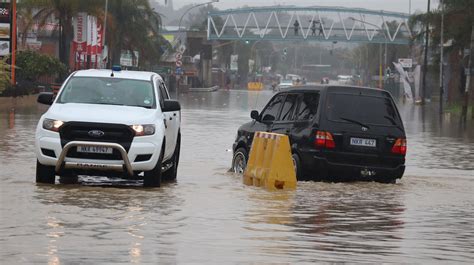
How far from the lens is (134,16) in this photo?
106750 millimetres

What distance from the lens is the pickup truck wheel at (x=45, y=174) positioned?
1738 cm

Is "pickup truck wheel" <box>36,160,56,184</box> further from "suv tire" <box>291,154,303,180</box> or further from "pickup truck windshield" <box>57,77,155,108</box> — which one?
"suv tire" <box>291,154,303,180</box>

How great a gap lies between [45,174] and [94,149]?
2.94 ft

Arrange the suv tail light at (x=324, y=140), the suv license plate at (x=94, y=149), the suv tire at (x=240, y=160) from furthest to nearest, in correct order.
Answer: the suv tire at (x=240, y=160)
the suv tail light at (x=324, y=140)
the suv license plate at (x=94, y=149)

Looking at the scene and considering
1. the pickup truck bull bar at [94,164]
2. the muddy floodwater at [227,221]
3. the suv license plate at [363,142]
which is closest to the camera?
the muddy floodwater at [227,221]

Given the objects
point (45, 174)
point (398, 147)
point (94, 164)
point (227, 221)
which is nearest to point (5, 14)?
point (398, 147)

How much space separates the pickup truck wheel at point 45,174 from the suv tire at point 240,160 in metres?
4.38

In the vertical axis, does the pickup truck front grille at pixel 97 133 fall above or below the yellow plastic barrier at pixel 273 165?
above

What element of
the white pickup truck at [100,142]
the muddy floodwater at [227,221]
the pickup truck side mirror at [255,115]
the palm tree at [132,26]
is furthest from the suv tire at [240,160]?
the palm tree at [132,26]

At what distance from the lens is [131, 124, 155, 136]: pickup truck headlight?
17.3 metres

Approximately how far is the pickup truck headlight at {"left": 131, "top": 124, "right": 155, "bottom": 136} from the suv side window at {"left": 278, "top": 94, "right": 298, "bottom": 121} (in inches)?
133

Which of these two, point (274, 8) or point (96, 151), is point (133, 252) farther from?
point (274, 8)

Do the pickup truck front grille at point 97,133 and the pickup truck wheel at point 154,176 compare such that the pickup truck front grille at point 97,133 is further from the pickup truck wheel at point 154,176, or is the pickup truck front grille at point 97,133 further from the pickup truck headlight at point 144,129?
the pickup truck wheel at point 154,176

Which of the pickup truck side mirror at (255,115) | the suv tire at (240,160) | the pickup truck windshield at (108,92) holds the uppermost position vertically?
the pickup truck windshield at (108,92)
